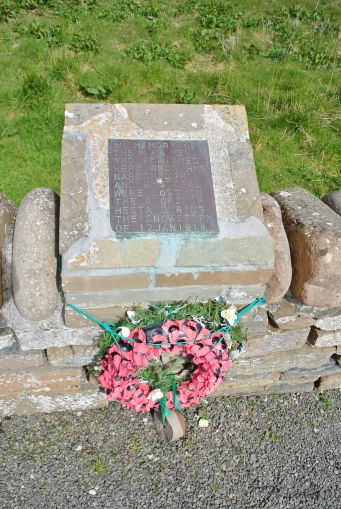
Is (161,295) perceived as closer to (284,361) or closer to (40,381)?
(40,381)

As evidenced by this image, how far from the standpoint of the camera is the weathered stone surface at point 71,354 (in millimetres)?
3104

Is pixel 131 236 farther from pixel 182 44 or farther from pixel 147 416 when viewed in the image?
pixel 182 44

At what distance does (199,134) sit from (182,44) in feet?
12.4

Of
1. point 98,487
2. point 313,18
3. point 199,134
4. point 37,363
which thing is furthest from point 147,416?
point 313,18

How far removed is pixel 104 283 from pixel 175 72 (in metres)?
3.89

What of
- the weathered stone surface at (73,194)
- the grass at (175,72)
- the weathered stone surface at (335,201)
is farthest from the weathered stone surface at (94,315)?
Result: the grass at (175,72)

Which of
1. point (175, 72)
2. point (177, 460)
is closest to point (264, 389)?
point (177, 460)

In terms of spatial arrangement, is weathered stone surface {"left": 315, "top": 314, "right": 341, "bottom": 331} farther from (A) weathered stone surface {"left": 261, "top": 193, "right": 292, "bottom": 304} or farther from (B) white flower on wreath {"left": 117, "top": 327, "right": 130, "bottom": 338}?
(B) white flower on wreath {"left": 117, "top": 327, "right": 130, "bottom": 338}

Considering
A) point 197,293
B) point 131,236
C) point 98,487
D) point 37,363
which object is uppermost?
point 131,236

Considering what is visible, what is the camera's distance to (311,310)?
10.4ft

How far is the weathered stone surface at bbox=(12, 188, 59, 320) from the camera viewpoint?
2809 mm

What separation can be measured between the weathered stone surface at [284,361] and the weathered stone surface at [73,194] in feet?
4.81

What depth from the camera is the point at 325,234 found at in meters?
2.96

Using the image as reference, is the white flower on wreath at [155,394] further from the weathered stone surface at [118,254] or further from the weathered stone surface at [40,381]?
the weathered stone surface at [118,254]
